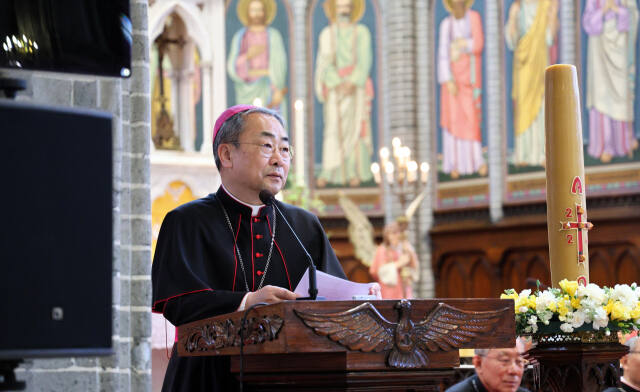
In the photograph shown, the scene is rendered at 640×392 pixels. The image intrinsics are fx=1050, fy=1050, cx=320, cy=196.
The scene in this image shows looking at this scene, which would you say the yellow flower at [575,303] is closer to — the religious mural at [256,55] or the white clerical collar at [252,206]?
the white clerical collar at [252,206]

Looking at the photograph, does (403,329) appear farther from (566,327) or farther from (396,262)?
(396,262)

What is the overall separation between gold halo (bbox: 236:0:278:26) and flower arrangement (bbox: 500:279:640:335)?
1507cm

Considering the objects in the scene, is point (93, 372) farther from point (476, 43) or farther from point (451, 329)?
point (476, 43)

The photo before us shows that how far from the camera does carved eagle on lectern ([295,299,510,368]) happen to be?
2291 mm

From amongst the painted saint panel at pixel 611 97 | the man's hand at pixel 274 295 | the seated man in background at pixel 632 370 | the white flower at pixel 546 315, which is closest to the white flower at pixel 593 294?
the white flower at pixel 546 315

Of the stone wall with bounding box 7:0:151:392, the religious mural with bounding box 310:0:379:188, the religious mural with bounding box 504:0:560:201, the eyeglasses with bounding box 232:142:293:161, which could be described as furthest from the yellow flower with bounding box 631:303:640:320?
the religious mural with bounding box 310:0:379:188

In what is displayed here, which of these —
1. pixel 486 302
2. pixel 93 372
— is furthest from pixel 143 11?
pixel 486 302

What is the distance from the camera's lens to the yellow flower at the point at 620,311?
131 inches

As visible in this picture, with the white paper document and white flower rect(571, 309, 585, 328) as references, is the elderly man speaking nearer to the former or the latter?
the white paper document

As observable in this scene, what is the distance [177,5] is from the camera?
8305 mm

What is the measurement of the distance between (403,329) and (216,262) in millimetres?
1155

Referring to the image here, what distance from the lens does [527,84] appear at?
52.1 ft

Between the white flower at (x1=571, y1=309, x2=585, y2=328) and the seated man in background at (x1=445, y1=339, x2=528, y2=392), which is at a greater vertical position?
the white flower at (x1=571, y1=309, x2=585, y2=328)

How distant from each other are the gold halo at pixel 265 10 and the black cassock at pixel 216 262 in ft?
48.2
